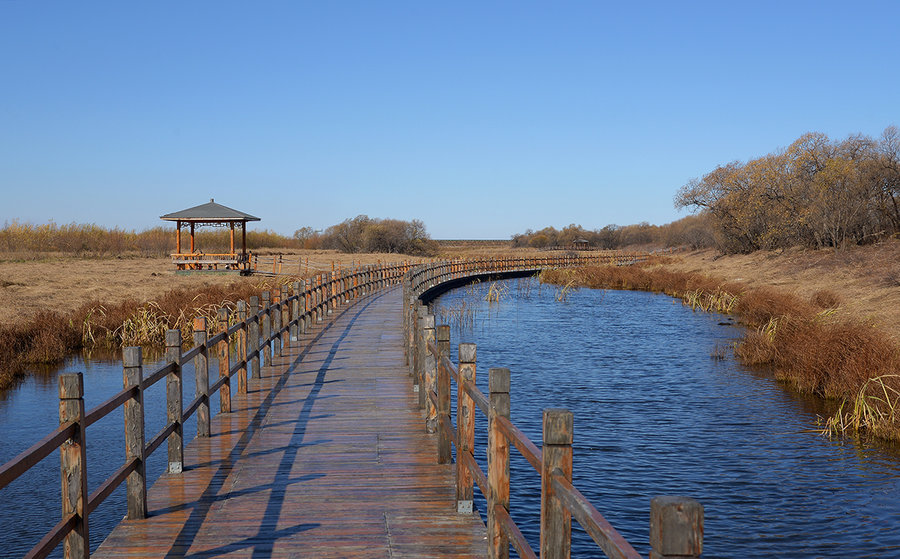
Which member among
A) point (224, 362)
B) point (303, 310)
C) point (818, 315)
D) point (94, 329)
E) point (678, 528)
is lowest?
point (94, 329)

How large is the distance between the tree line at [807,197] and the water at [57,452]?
31.2 metres

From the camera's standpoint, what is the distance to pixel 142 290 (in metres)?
33.3

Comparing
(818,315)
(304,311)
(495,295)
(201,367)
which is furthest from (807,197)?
(201,367)

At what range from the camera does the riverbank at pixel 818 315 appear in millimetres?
13141

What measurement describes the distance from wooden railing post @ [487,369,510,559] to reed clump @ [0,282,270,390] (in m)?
15.2

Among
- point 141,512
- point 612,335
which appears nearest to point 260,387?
point 141,512

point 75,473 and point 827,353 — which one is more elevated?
point 75,473

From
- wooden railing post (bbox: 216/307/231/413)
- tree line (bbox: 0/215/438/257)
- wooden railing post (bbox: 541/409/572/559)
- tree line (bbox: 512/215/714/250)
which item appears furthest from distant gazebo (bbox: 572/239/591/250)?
wooden railing post (bbox: 541/409/572/559)

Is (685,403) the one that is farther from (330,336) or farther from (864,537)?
(330,336)

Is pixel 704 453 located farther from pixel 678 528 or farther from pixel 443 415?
pixel 678 528

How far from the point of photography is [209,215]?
145 ft

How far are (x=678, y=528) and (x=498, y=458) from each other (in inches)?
102

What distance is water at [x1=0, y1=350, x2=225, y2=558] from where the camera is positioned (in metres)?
8.68

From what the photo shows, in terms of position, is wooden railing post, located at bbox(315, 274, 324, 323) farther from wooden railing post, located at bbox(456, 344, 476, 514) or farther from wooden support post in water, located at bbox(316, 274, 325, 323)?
wooden railing post, located at bbox(456, 344, 476, 514)
